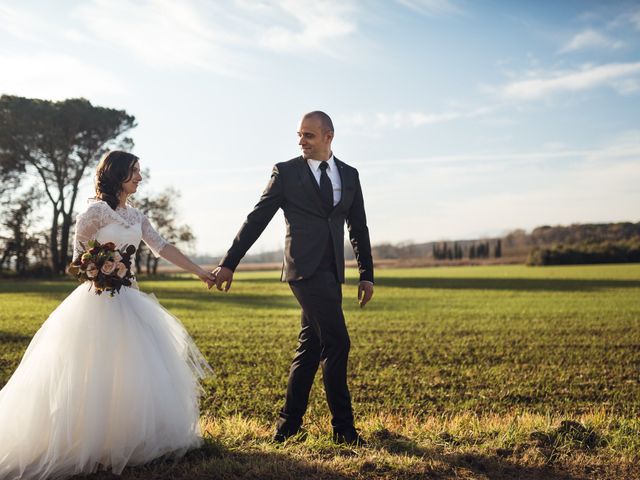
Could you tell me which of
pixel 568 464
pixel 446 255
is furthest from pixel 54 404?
pixel 446 255

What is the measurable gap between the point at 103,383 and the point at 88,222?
44.5 inches

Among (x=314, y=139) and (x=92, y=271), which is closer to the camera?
(x=92, y=271)

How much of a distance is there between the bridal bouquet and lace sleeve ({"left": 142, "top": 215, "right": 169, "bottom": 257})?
41 centimetres

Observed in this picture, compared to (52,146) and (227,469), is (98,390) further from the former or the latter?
(52,146)

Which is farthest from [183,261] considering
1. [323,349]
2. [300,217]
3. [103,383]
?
[323,349]

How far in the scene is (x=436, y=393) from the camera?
8.34m

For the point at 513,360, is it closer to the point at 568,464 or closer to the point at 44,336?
the point at 568,464

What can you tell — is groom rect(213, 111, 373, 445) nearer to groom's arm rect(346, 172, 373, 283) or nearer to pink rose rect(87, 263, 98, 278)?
groom's arm rect(346, 172, 373, 283)

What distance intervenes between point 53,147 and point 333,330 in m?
45.7

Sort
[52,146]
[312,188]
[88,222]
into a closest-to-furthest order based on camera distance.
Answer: [88,222]
[312,188]
[52,146]

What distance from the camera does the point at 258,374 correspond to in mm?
9500

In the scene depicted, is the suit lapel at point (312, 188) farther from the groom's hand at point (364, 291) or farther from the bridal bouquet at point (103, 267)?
the bridal bouquet at point (103, 267)

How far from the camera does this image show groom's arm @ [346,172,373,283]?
5.08 meters

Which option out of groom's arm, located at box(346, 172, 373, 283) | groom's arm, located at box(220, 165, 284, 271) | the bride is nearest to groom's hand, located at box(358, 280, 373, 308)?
groom's arm, located at box(346, 172, 373, 283)
